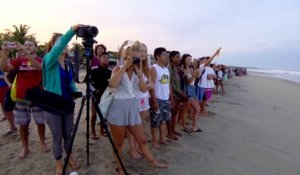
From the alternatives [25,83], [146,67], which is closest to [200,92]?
[146,67]

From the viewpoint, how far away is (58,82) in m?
3.34

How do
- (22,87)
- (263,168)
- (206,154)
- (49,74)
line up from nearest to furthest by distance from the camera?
1. (49,74)
2. (22,87)
3. (263,168)
4. (206,154)

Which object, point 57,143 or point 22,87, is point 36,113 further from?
point 57,143

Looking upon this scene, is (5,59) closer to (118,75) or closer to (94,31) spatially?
(94,31)

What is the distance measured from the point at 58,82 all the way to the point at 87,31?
0.74m

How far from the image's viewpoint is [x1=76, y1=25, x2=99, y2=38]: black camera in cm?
303

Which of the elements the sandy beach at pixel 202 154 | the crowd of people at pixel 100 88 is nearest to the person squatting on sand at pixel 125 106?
the crowd of people at pixel 100 88

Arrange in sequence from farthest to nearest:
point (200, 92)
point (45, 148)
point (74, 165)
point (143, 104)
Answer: point (200, 92) → point (143, 104) → point (45, 148) → point (74, 165)

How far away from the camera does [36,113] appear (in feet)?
13.2

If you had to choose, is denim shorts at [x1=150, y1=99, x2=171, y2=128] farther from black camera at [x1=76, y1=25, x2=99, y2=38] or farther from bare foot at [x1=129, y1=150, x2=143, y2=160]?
black camera at [x1=76, y1=25, x2=99, y2=38]

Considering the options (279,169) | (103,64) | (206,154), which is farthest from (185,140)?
(103,64)

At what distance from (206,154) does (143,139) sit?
63.3 inches

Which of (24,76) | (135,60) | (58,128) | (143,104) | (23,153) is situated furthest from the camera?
(143,104)

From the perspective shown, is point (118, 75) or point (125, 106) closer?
point (118, 75)
